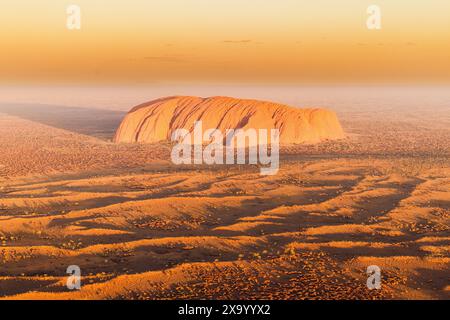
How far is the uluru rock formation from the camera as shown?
32281 millimetres

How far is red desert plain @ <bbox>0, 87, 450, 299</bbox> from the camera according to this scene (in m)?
9.85

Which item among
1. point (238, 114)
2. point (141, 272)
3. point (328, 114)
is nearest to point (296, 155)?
point (238, 114)

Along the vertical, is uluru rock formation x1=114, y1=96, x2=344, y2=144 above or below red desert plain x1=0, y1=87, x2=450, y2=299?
above

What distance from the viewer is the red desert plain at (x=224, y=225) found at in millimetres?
9852

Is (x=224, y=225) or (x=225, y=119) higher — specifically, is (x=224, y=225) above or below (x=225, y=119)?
below

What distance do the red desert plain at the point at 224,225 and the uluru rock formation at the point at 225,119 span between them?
4.86m

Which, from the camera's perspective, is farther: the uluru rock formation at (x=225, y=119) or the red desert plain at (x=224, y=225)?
the uluru rock formation at (x=225, y=119)

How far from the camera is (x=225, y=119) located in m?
32.5

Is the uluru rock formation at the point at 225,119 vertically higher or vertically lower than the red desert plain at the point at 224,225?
higher

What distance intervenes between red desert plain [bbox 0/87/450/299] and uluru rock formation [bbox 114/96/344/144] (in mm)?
4857

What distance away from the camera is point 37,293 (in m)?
9.19

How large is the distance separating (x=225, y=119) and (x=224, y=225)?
63.2 feet

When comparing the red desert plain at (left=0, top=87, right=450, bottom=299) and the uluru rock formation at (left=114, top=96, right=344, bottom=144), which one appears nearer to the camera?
the red desert plain at (left=0, top=87, right=450, bottom=299)
